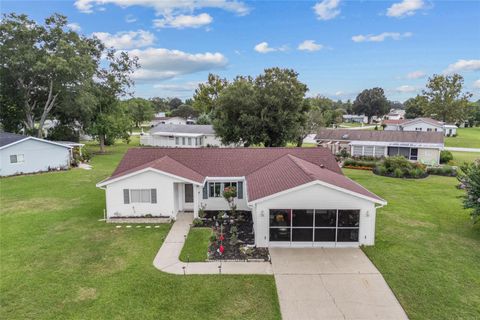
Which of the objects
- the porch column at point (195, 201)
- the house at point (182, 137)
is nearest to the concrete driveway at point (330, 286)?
the porch column at point (195, 201)

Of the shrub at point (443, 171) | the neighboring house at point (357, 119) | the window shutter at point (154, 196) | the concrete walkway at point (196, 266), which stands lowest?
the concrete walkway at point (196, 266)

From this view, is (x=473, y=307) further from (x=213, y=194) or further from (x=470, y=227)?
(x=213, y=194)

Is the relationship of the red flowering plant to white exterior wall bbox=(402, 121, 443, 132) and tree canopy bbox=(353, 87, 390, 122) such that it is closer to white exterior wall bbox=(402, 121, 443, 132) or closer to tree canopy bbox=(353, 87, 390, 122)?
white exterior wall bbox=(402, 121, 443, 132)

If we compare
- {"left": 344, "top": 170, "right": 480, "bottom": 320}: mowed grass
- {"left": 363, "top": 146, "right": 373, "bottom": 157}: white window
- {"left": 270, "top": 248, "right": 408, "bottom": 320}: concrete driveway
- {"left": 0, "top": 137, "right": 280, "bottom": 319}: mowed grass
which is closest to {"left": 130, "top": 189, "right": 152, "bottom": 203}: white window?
{"left": 0, "top": 137, "right": 280, "bottom": 319}: mowed grass

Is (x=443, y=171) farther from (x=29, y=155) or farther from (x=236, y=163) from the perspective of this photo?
(x=29, y=155)

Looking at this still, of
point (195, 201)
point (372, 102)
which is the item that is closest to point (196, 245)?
point (195, 201)

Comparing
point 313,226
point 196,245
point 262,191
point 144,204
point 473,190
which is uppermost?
point 262,191

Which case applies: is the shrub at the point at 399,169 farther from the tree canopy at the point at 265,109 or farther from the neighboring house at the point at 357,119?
the neighboring house at the point at 357,119
